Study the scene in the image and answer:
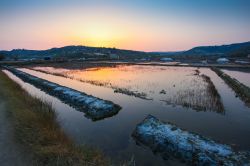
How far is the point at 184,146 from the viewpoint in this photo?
32.7ft

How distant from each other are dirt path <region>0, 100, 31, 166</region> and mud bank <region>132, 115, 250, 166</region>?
236 inches

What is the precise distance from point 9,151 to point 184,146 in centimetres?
770

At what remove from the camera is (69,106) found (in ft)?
63.9

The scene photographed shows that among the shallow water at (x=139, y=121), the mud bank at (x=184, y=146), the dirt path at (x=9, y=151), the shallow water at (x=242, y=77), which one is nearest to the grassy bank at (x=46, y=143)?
the dirt path at (x=9, y=151)

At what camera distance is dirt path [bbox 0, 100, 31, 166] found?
7788mm

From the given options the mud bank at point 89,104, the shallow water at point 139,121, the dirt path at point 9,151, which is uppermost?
the dirt path at point 9,151

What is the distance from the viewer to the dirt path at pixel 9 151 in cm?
779

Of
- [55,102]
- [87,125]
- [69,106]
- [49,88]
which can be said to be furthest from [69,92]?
[87,125]

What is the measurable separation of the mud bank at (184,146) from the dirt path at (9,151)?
5.98m

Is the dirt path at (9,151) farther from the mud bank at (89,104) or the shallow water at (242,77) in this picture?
the shallow water at (242,77)

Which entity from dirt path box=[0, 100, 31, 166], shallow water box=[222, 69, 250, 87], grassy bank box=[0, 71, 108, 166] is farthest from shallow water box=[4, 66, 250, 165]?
shallow water box=[222, 69, 250, 87]

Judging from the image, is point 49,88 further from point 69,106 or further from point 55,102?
point 69,106

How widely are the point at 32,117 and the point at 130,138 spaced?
6117 millimetres

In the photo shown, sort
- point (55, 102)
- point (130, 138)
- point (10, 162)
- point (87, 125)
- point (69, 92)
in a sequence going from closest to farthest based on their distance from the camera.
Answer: point (10, 162) < point (130, 138) < point (87, 125) < point (55, 102) < point (69, 92)
